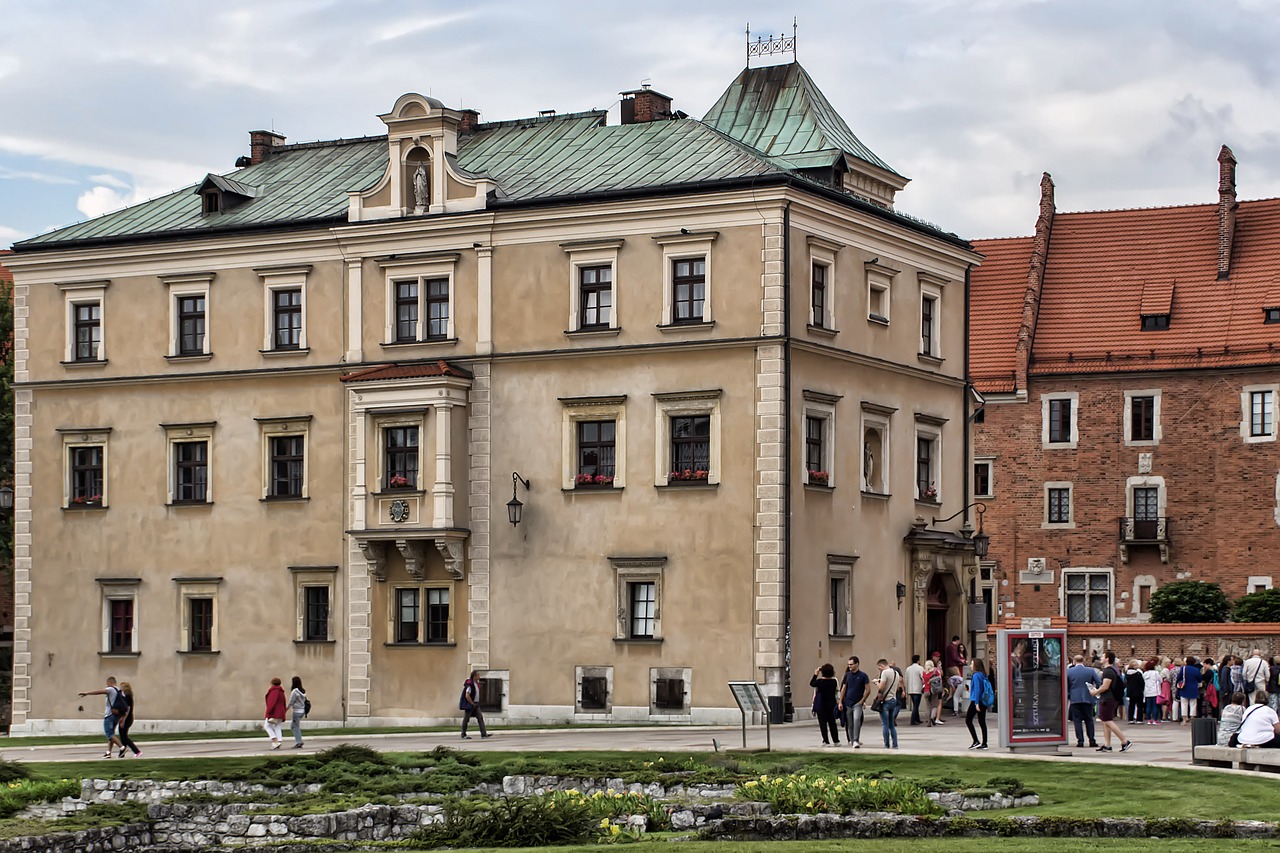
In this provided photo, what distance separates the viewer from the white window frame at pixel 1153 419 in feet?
249

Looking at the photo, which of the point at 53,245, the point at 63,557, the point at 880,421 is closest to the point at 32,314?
the point at 53,245

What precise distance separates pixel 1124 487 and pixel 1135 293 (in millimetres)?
7618

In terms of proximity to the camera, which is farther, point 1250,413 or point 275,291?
point 1250,413

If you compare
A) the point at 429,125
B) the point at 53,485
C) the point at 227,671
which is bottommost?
the point at 227,671

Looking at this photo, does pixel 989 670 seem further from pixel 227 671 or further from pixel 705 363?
pixel 227 671

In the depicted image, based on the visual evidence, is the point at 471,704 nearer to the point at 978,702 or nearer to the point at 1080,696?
the point at 978,702

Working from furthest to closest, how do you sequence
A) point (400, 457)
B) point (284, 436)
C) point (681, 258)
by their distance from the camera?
point (284, 436)
point (400, 457)
point (681, 258)

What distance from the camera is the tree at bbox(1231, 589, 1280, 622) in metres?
64.0

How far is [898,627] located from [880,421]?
195 inches

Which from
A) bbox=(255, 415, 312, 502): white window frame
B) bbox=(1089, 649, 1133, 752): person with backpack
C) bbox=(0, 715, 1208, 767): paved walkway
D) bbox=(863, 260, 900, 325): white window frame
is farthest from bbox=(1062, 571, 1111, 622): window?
bbox=(1089, 649, 1133, 752): person with backpack

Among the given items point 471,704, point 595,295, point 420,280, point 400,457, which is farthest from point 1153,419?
point 471,704

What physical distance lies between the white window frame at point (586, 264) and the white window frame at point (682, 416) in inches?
83.9

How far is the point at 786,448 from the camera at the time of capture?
48375 mm

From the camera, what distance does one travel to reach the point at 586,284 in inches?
1997
